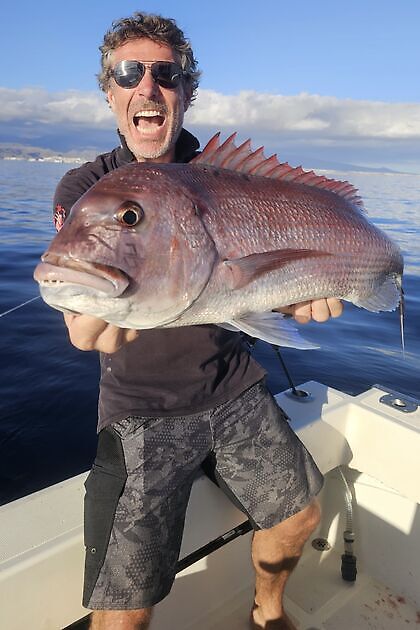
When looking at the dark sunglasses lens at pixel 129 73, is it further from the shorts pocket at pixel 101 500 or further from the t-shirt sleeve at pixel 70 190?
the shorts pocket at pixel 101 500

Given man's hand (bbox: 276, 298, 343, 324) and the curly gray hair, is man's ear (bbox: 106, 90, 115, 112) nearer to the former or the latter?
the curly gray hair

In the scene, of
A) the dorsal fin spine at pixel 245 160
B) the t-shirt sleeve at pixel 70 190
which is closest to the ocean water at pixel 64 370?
the t-shirt sleeve at pixel 70 190

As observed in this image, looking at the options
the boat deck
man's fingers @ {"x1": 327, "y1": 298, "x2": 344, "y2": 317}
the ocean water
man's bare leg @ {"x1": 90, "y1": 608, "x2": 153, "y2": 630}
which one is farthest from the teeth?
the ocean water

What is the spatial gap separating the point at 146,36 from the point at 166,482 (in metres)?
2.67

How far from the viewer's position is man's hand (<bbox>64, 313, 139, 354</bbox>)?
192 cm

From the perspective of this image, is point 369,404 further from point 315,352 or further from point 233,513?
point 315,352

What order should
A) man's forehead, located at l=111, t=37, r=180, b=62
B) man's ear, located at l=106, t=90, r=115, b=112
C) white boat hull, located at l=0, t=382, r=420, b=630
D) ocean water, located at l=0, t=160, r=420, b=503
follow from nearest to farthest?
white boat hull, located at l=0, t=382, r=420, b=630
man's forehead, located at l=111, t=37, r=180, b=62
man's ear, located at l=106, t=90, r=115, b=112
ocean water, located at l=0, t=160, r=420, b=503

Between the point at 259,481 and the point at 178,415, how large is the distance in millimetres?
642

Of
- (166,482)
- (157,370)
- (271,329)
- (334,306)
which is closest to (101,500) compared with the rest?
(166,482)

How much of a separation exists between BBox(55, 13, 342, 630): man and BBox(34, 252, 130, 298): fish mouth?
43 cm

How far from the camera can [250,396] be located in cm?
290

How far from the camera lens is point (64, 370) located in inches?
249

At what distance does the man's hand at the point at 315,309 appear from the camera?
2.55m

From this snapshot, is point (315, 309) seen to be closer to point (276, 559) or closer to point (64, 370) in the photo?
point (276, 559)
